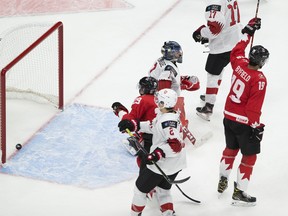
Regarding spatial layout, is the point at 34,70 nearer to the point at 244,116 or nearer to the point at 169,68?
the point at 169,68

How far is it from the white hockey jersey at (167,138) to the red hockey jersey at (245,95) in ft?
1.91

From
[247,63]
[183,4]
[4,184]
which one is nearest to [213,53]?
[247,63]

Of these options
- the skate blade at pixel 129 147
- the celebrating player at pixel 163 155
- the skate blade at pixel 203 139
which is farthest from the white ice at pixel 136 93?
the skate blade at pixel 129 147

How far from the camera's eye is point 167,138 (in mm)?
4680

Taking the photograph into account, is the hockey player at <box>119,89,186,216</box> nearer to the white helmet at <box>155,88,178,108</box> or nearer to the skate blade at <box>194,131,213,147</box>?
the white helmet at <box>155,88,178,108</box>

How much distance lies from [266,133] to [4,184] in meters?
2.40

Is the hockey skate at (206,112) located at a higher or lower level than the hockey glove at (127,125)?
lower

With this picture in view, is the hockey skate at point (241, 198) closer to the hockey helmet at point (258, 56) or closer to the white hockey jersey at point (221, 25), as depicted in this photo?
the hockey helmet at point (258, 56)

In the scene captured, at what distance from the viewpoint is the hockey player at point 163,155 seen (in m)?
4.67

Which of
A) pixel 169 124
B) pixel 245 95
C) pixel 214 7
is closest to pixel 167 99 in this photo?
pixel 169 124

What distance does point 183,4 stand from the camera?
959 centimetres

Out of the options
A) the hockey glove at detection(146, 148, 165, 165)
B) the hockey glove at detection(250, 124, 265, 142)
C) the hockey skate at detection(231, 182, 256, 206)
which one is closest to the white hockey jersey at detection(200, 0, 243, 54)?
the hockey glove at detection(250, 124, 265, 142)

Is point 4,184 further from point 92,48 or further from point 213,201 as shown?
point 92,48

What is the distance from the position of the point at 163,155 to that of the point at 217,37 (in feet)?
6.89
